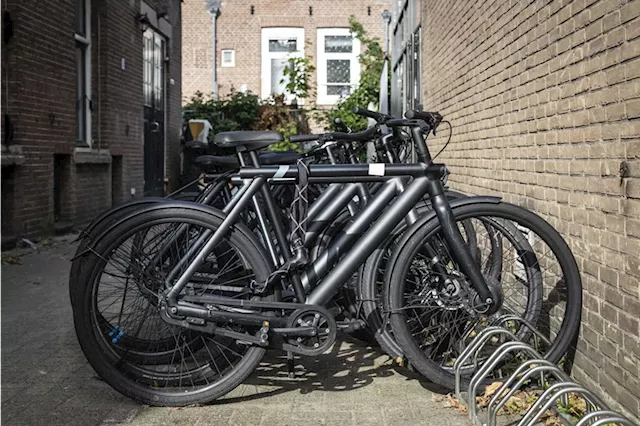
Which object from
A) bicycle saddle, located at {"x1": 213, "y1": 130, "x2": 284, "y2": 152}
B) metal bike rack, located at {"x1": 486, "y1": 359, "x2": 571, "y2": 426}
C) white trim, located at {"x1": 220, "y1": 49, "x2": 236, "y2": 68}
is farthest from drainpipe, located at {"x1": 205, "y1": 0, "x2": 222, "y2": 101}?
metal bike rack, located at {"x1": 486, "y1": 359, "x2": 571, "y2": 426}

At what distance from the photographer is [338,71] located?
24.2 metres

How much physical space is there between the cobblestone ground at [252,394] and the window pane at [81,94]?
6.78 metres

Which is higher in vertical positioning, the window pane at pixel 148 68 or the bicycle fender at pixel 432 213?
the window pane at pixel 148 68

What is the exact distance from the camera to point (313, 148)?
463 cm

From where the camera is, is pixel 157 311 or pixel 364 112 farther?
pixel 364 112

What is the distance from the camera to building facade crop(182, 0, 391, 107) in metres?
24.0

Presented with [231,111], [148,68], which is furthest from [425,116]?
[231,111]

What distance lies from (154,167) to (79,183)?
488cm

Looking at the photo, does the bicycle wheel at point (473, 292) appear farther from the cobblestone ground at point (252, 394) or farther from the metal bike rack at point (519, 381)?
the metal bike rack at point (519, 381)

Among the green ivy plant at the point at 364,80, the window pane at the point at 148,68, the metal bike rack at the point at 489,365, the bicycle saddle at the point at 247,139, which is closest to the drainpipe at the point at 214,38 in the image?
the green ivy plant at the point at 364,80

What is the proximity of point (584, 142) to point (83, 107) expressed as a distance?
9343mm

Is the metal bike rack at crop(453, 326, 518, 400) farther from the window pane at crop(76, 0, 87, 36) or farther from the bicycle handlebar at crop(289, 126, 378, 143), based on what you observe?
the window pane at crop(76, 0, 87, 36)

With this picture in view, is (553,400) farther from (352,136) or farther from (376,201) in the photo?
(352,136)

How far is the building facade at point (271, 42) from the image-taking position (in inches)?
943
